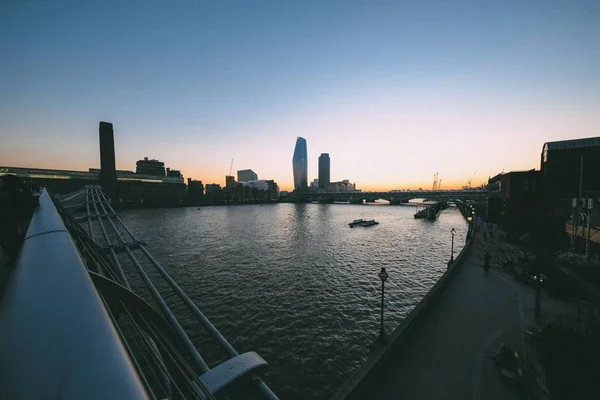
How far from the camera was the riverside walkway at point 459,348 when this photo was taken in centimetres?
1031

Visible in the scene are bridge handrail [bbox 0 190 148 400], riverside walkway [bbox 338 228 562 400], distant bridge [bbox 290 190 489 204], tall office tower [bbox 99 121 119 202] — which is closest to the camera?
bridge handrail [bbox 0 190 148 400]

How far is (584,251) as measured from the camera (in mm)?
25547

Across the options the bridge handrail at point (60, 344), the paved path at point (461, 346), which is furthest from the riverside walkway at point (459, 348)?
the bridge handrail at point (60, 344)

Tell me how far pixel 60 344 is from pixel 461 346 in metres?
16.5

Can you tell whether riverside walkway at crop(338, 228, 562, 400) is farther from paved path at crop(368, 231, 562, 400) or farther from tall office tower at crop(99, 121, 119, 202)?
tall office tower at crop(99, 121, 119, 202)

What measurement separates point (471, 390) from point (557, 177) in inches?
1740

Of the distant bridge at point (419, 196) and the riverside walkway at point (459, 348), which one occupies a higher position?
the distant bridge at point (419, 196)

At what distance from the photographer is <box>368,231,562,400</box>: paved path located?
408 inches

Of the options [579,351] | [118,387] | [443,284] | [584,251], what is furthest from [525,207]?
[118,387]

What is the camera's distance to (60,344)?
3.64ft

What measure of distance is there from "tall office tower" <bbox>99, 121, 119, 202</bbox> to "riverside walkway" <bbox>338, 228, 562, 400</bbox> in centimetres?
13657

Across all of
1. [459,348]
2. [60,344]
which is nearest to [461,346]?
[459,348]

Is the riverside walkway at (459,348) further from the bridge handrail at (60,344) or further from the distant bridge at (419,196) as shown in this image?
the distant bridge at (419,196)

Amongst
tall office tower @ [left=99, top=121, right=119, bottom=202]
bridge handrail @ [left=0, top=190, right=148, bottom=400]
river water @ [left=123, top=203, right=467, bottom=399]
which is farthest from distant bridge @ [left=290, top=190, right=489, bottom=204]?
tall office tower @ [left=99, top=121, right=119, bottom=202]
